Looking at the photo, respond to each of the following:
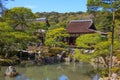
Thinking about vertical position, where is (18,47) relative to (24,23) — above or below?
below

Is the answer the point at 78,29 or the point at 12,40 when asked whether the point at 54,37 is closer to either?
the point at 78,29

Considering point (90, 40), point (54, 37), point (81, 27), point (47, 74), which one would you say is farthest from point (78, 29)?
point (47, 74)

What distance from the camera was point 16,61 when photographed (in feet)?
80.5

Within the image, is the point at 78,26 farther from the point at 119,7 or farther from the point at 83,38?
the point at 119,7

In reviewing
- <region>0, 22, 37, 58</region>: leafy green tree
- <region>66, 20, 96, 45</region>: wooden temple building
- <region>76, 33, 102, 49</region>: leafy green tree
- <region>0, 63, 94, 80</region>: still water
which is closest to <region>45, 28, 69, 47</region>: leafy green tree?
<region>0, 22, 37, 58</region>: leafy green tree

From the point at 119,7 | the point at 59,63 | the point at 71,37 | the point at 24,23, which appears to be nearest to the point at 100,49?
the point at 119,7

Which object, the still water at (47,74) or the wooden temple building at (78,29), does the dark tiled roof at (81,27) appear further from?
the still water at (47,74)

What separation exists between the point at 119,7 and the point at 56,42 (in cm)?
1766

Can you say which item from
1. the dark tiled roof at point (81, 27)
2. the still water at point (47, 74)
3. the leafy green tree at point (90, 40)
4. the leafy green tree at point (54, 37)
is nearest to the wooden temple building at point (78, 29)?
the dark tiled roof at point (81, 27)

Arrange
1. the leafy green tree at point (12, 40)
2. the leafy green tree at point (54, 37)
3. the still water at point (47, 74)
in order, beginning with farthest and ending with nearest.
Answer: the leafy green tree at point (54, 37)
the leafy green tree at point (12, 40)
the still water at point (47, 74)

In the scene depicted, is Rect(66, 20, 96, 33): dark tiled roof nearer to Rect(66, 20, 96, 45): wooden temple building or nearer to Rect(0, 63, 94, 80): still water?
Rect(66, 20, 96, 45): wooden temple building

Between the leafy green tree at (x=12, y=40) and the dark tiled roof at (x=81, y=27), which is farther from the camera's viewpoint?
the dark tiled roof at (x=81, y=27)

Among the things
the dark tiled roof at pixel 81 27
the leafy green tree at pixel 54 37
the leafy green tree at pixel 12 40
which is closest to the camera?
the leafy green tree at pixel 12 40

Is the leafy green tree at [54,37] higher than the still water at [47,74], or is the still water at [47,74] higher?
the leafy green tree at [54,37]
